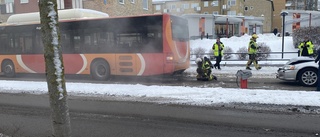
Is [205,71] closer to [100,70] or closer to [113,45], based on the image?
[113,45]

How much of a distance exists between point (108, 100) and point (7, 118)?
2.79 m

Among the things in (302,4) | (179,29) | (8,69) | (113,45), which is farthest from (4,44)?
(302,4)

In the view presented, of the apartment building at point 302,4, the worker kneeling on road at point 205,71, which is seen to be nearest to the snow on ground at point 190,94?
the worker kneeling on road at point 205,71

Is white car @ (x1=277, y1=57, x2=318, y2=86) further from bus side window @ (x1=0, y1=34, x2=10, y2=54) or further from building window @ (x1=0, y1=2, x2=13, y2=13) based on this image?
building window @ (x1=0, y1=2, x2=13, y2=13)

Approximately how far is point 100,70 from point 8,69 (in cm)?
592

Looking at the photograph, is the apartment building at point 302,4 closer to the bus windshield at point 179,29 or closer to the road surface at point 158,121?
the bus windshield at point 179,29

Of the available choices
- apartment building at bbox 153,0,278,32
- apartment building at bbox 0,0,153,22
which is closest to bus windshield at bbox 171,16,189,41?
apartment building at bbox 0,0,153,22

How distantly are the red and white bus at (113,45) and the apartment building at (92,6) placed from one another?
36.3ft

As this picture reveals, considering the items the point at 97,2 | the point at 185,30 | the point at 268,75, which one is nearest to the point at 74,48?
the point at 185,30

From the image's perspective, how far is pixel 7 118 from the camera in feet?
21.9

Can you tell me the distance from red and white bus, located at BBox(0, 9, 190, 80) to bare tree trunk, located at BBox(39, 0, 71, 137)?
8578mm

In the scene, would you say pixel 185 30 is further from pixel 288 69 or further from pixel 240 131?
pixel 240 131

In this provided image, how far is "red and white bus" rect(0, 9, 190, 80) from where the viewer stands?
38.8ft

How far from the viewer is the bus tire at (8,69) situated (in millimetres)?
15379
